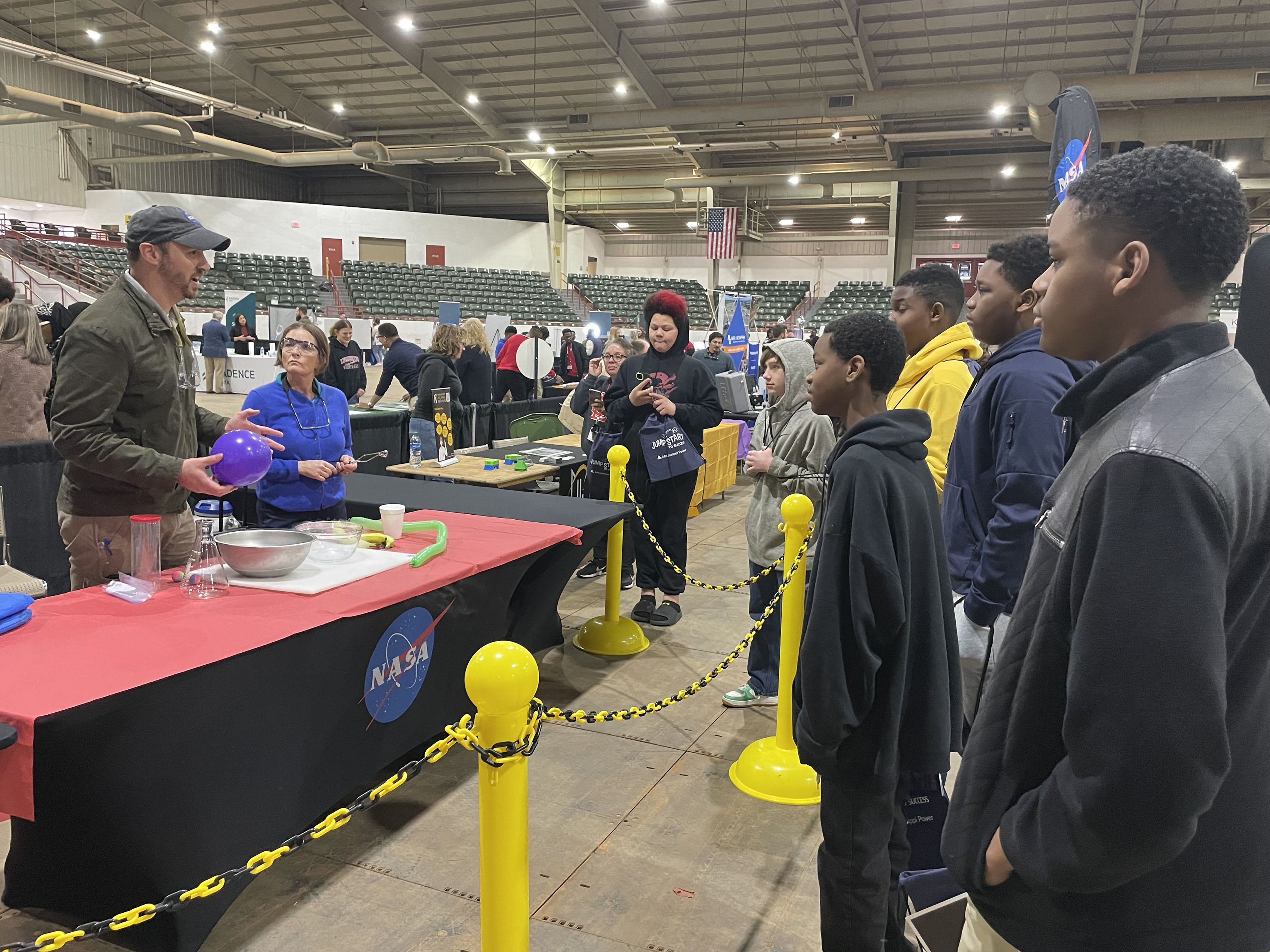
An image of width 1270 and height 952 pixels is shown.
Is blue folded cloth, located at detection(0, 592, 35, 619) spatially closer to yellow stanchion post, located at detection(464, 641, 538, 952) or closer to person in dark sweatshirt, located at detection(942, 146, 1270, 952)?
yellow stanchion post, located at detection(464, 641, 538, 952)

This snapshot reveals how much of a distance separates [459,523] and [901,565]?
2065mm

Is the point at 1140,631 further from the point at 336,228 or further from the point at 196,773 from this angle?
the point at 336,228

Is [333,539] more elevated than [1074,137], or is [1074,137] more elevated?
[1074,137]

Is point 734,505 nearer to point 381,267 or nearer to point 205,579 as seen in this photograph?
point 205,579

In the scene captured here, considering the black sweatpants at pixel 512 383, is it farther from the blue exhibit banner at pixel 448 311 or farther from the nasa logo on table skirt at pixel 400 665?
the nasa logo on table skirt at pixel 400 665

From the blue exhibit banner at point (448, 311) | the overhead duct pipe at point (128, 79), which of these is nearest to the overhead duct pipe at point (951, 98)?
the blue exhibit banner at point (448, 311)

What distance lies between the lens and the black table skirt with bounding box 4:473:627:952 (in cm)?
168

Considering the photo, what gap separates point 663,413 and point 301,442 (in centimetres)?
181

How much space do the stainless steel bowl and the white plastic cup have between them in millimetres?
452

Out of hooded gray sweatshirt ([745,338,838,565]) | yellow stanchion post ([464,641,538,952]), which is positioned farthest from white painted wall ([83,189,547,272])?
yellow stanchion post ([464,641,538,952])

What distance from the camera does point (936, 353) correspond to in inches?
109

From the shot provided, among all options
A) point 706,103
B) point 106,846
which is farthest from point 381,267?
point 106,846

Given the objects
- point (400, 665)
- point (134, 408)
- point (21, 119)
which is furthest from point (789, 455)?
point (21, 119)

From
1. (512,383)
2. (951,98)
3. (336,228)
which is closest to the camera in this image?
(512,383)
